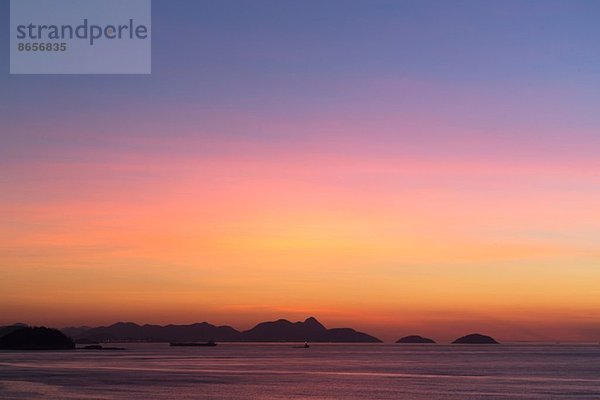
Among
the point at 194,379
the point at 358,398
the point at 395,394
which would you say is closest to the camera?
the point at 358,398

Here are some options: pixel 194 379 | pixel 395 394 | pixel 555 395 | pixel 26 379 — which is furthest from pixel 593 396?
pixel 26 379

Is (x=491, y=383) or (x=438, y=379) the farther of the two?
(x=438, y=379)

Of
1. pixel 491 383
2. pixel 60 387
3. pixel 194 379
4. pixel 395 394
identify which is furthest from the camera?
pixel 194 379

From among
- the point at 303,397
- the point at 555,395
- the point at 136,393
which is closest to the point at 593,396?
the point at 555,395

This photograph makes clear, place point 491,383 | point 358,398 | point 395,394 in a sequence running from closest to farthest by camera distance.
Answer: point 358,398 → point 395,394 → point 491,383

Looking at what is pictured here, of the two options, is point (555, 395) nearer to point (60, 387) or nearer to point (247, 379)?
point (247, 379)

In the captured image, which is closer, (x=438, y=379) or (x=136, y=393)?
(x=136, y=393)

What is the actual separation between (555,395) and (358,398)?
61.4 ft

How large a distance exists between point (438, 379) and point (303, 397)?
113 ft

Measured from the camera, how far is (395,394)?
7388 centimetres

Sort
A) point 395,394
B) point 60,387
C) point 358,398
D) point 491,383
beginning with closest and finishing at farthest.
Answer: point 358,398 → point 395,394 → point 60,387 → point 491,383

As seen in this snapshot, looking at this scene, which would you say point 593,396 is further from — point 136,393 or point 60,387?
point 60,387

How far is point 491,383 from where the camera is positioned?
8912 centimetres

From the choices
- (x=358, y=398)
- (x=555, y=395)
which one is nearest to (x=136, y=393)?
(x=358, y=398)
